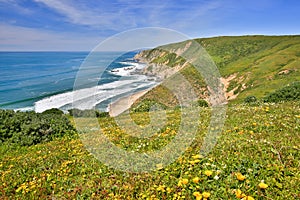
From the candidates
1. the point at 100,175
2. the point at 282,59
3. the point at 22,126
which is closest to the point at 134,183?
the point at 100,175

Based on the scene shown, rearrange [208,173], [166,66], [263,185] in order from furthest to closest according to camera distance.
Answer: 1. [166,66]
2. [208,173]
3. [263,185]

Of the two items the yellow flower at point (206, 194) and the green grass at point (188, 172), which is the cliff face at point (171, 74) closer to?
the green grass at point (188, 172)

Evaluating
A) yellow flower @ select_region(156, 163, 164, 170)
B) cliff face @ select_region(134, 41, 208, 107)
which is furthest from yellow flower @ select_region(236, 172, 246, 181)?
cliff face @ select_region(134, 41, 208, 107)

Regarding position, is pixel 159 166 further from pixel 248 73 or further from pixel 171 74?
pixel 171 74

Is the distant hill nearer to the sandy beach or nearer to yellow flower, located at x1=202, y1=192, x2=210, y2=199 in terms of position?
the sandy beach

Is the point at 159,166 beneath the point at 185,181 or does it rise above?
beneath

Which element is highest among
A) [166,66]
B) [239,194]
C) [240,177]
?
[166,66]

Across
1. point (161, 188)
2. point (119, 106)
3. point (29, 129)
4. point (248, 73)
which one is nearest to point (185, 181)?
point (161, 188)
